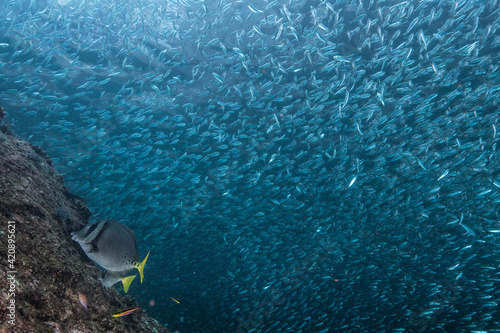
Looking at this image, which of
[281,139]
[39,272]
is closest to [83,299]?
[39,272]

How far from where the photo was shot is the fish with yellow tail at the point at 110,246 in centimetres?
215

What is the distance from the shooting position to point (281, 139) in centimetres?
1275

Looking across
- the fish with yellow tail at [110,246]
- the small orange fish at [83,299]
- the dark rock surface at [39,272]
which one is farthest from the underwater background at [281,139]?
the small orange fish at [83,299]

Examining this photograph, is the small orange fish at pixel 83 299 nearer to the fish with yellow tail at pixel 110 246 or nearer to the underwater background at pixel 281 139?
the fish with yellow tail at pixel 110 246

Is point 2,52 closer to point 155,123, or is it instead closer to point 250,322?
point 155,123

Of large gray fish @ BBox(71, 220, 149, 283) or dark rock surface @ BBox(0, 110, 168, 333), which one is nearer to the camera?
dark rock surface @ BBox(0, 110, 168, 333)

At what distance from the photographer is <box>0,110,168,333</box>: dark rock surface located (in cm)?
159

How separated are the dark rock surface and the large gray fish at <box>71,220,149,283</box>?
0.27 metres

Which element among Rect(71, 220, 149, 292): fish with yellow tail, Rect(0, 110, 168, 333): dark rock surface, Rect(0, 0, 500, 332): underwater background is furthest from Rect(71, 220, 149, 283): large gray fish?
Rect(0, 0, 500, 332): underwater background

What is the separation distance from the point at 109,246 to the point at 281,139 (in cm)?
1111

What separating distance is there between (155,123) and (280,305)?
41.1 feet

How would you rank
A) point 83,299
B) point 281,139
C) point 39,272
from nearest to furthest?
point 39,272, point 83,299, point 281,139

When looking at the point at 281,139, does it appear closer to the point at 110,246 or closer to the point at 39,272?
the point at 110,246

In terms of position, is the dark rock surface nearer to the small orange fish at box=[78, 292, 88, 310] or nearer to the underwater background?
the small orange fish at box=[78, 292, 88, 310]
